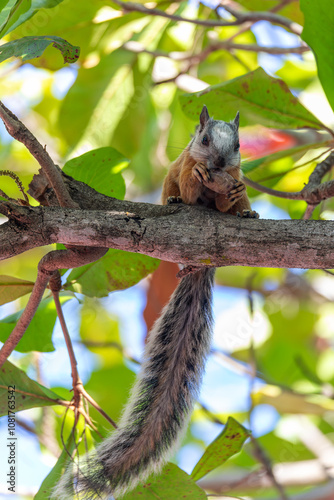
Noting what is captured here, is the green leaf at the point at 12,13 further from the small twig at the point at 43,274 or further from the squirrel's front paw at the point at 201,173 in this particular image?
the squirrel's front paw at the point at 201,173

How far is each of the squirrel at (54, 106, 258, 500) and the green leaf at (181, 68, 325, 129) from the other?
0.24 feet

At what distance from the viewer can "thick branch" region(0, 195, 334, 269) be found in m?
1.27

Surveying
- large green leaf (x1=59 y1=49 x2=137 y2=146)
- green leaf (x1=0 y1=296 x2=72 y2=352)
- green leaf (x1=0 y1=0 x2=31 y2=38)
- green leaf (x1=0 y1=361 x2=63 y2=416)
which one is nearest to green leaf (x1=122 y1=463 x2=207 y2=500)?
green leaf (x1=0 y1=361 x2=63 y2=416)

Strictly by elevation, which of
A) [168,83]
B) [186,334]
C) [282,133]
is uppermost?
[168,83]

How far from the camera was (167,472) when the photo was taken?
1.59 m

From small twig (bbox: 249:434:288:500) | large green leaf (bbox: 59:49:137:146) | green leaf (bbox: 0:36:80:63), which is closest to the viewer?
green leaf (bbox: 0:36:80:63)

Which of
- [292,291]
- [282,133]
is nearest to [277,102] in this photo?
[282,133]

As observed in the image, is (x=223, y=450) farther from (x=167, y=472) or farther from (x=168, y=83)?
(x=168, y=83)

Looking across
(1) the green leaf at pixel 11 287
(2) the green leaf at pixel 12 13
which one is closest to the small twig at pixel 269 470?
(1) the green leaf at pixel 11 287

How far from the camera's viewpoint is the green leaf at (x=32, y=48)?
123 centimetres

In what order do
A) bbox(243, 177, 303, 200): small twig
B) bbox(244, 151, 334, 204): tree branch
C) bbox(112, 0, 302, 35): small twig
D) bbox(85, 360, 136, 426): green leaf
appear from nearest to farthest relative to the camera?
bbox(244, 151, 334, 204): tree branch, bbox(243, 177, 303, 200): small twig, bbox(112, 0, 302, 35): small twig, bbox(85, 360, 136, 426): green leaf

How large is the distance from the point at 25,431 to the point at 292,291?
7.00 ft

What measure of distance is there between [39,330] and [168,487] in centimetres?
67

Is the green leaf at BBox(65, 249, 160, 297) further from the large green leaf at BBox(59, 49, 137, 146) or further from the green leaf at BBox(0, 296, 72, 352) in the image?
the large green leaf at BBox(59, 49, 137, 146)
